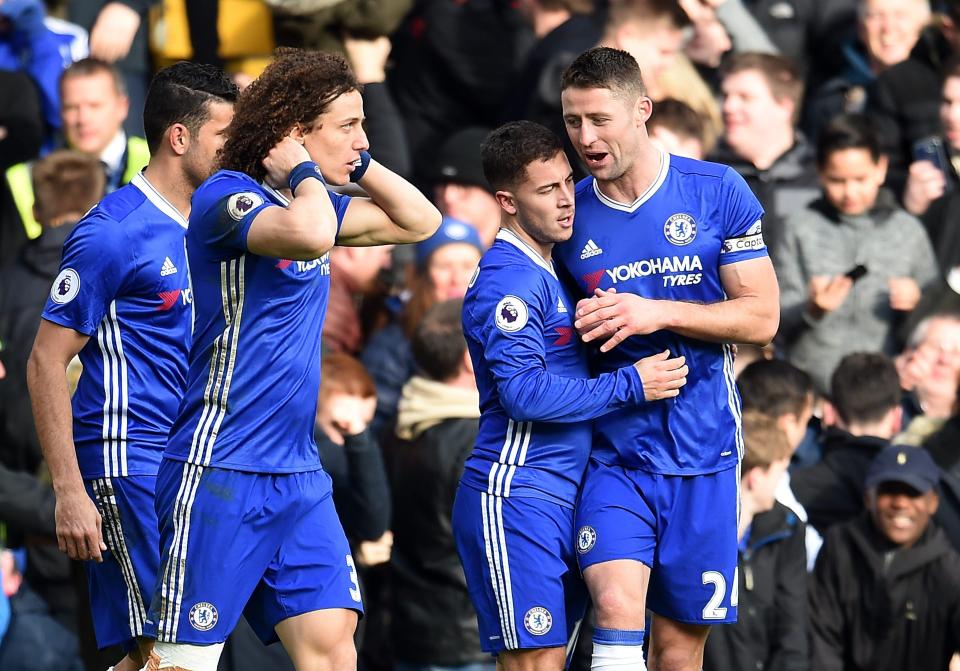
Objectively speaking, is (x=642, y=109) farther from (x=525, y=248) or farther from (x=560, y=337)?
(x=560, y=337)

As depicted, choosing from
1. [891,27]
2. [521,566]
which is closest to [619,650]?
[521,566]

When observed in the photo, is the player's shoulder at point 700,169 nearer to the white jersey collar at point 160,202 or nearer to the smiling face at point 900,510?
the white jersey collar at point 160,202

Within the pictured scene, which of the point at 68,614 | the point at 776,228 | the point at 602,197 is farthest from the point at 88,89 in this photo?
the point at 602,197

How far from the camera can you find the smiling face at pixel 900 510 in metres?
8.66

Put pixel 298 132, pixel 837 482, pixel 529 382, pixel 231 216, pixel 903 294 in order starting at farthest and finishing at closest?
pixel 903 294, pixel 837 482, pixel 529 382, pixel 298 132, pixel 231 216

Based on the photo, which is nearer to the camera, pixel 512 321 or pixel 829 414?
pixel 512 321

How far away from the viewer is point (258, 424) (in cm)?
631

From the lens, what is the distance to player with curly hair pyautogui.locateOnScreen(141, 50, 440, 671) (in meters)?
6.27

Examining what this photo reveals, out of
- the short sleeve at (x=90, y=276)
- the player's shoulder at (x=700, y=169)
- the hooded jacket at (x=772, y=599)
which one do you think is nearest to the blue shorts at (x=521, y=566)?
the player's shoulder at (x=700, y=169)

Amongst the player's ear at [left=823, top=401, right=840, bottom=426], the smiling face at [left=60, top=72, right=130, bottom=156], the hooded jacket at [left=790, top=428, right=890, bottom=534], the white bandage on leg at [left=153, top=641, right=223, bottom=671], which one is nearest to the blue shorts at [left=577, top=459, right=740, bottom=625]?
the white bandage on leg at [left=153, top=641, right=223, bottom=671]

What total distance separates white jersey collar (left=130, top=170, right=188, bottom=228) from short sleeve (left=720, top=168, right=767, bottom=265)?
2.10m

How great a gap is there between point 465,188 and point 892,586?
3795mm

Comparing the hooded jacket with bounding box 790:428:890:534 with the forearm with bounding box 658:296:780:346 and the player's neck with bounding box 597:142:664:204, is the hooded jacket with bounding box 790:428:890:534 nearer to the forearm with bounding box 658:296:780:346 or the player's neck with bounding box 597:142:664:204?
the forearm with bounding box 658:296:780:346

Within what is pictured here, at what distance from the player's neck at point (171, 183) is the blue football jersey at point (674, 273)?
1.54 metres
